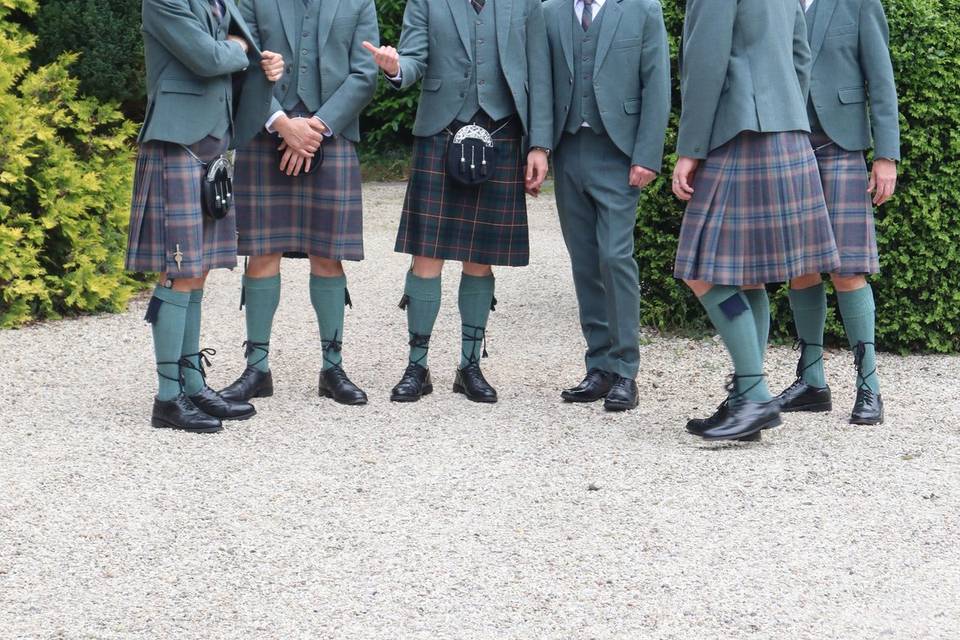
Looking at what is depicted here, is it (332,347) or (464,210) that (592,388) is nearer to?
(464,210)

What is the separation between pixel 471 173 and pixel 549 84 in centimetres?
49

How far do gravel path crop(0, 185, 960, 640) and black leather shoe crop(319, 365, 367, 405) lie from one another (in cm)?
7

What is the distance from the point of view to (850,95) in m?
4.78

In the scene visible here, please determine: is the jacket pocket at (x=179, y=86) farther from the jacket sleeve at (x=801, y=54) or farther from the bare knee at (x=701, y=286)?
the jacket sleeve at (x=801, y=54)

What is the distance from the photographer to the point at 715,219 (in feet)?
14.4

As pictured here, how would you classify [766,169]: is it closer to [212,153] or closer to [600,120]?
[600,120]

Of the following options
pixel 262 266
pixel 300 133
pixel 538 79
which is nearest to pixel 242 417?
pixel 262 266

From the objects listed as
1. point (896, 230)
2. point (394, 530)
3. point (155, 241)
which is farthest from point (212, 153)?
point (896, 230)

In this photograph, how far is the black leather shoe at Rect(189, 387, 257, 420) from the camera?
4.93 m

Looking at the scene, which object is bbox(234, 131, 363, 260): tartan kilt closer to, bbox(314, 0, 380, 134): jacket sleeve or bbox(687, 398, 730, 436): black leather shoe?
bbox(314, 0, 380, 134): jacket sleeve

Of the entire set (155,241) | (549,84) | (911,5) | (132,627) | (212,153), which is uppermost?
(911,5)

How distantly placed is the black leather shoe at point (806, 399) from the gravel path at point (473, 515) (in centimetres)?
18

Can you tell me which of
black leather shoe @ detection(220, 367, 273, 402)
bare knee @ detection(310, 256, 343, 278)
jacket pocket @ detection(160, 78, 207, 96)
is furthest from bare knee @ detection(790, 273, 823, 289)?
jacket pocket @ detection(160, 78, 207, 96)

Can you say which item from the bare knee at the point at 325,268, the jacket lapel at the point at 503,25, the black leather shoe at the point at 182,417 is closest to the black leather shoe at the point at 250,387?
the black leather shoe at the point at 182,417
